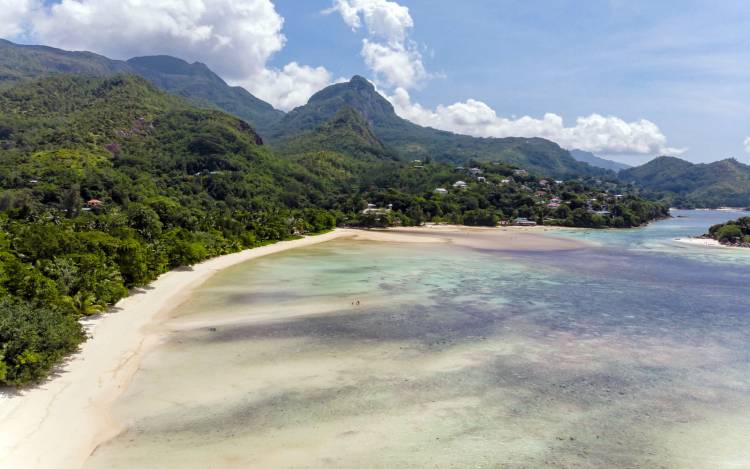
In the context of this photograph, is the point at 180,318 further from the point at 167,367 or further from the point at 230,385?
the point at 230,385

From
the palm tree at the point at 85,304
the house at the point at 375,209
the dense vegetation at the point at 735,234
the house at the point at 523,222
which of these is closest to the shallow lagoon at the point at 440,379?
the palm tree at the point at 85,304

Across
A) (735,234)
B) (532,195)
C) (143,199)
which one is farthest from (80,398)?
(532,195)

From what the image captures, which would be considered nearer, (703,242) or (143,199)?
(703,242)

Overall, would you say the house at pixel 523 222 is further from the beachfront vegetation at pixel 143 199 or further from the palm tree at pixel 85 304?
the palm tree at pixel 85 304

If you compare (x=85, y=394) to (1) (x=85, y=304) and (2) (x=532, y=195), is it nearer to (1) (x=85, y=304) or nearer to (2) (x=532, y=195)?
(1) (x=85, y=304)

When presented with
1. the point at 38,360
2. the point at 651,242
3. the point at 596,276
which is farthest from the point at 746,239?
the point at 38,360

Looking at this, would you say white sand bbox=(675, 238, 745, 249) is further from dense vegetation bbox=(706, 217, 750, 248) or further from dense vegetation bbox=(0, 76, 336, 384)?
dense vegetation bbox=(0, 76, 336, 384)
